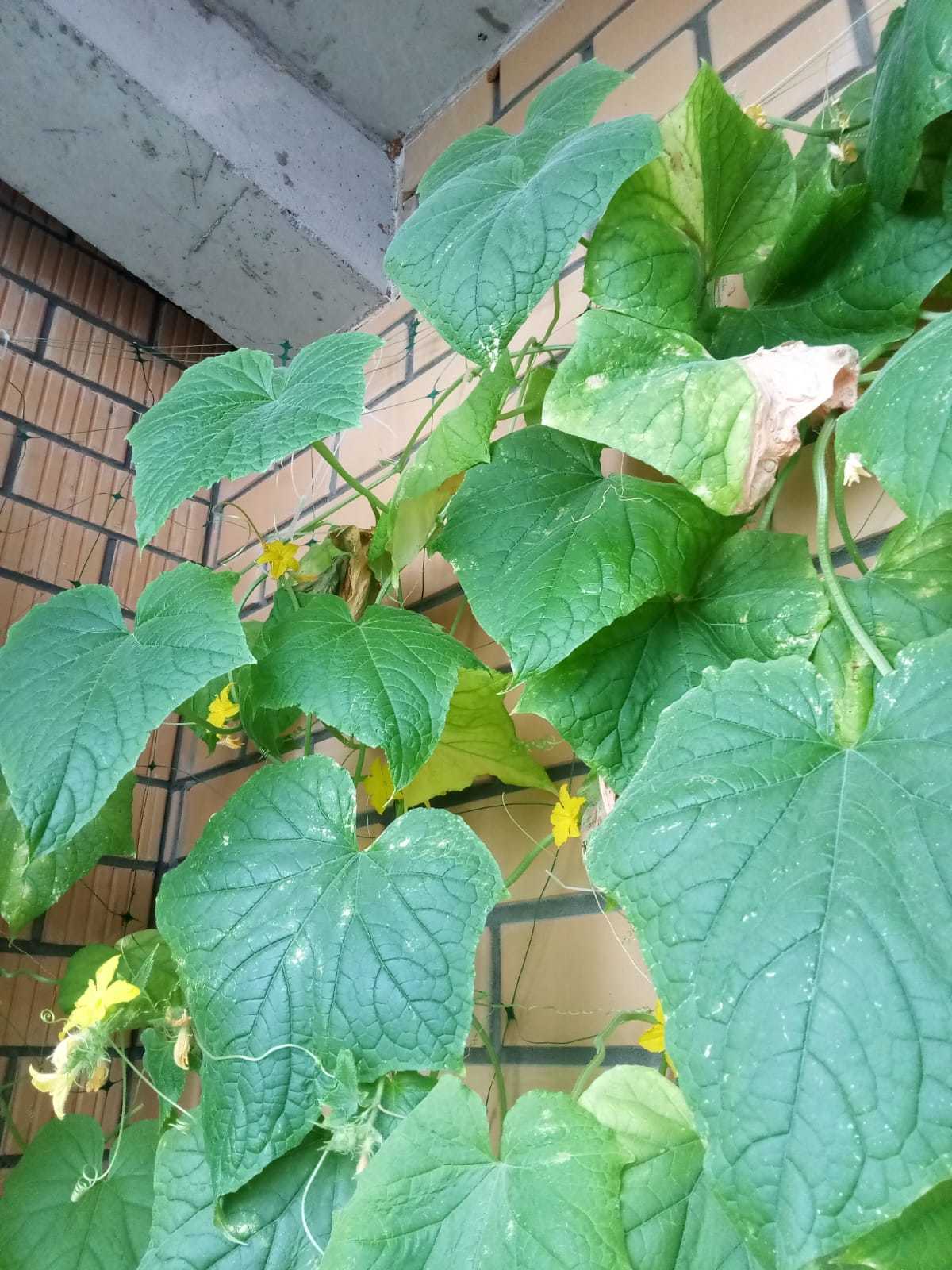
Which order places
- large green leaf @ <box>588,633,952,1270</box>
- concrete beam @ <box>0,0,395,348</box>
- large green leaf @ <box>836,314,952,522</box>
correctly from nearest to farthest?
1. large green leaf @ <box>588,633,952,1270</box>
2. large green leaf @ <box>836,314,952,522</box>
3. concrete beam @ <box>0,0,395,348</box>

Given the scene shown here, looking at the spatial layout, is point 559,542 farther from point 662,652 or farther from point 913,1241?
point 913,1241

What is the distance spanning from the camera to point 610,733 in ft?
2.21

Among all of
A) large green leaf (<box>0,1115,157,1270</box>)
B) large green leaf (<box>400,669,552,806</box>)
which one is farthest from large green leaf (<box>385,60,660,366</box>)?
large green leaf (<box>0,1115,157,1270</box>)

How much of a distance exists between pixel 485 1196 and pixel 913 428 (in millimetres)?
515

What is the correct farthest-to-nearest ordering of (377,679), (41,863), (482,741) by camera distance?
(41,863), (482,741), (377,679)

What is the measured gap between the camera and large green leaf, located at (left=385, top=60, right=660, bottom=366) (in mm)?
645

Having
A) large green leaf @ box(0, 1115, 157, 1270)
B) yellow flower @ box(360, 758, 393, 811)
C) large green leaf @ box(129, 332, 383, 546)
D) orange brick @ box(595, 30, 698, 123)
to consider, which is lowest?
large green leaf @ box(0, 1115, 157, 1270)

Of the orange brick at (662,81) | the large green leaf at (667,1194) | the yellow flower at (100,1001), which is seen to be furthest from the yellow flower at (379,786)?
the orange brick at (662,81)

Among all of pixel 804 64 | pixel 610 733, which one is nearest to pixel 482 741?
pixel 610 733

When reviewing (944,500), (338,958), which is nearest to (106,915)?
(338,958)

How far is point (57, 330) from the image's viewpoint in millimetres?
1506

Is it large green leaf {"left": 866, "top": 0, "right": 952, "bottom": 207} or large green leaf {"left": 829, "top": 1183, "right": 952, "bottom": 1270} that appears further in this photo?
large green leaf {"left": 866, "top": 0, "right": 952, "bottom": 207}

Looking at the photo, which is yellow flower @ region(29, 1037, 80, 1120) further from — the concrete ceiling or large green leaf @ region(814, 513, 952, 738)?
the concrete ceiling

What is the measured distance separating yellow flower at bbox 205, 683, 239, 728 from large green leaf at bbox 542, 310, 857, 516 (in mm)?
556
